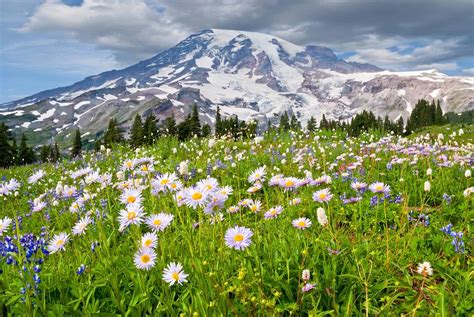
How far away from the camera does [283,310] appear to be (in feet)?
9.22

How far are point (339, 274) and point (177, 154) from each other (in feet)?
30.0

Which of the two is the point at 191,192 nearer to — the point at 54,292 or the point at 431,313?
the point at 54,292

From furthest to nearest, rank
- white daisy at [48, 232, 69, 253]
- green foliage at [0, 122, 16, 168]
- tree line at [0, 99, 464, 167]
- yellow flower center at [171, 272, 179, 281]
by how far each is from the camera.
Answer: green foliage at [0, 122, 16, 168] < tree line at [0, 99, 464, 167] < white daisy at [48, 232, 69, 253] < yellow flower center at [171, 272, 179, 281]

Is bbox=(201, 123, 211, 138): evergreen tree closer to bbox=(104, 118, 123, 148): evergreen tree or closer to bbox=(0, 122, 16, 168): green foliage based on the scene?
bbox=(104, 118, 123, 148): evergreen tree

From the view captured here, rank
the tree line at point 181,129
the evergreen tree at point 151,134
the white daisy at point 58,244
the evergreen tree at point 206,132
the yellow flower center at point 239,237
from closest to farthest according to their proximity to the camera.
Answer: the yellow flower center at point 239,237 < the white daisy at point 58,244 < the evergreen tree at point 151,134 < the tree line at point 181,129 < the evergreen tree at point 206,132

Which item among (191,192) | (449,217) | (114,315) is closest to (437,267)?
(449,217)

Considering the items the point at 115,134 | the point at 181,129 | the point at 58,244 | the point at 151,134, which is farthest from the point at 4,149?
the point at 58,244

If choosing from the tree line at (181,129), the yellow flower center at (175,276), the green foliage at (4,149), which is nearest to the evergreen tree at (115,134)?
the tree line at (181,129)

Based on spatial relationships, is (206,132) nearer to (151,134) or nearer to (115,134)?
(115,134)

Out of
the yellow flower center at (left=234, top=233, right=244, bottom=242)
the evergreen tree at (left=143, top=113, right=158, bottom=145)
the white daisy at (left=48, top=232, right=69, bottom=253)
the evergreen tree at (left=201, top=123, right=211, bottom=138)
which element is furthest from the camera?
the evergreen tree at (left=201, top=123, right=211, bottom=138)

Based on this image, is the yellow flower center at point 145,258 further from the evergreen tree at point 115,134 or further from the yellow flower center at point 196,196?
the evergreen tree at point 115,134

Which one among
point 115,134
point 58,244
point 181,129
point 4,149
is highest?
point 58,244

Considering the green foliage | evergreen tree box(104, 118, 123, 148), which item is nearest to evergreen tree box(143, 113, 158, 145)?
evergreen tree box(104, 118, 123, 148)

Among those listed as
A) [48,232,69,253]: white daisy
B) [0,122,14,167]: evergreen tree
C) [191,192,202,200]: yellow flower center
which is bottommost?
[0,122,14,167]: evergreen tree
